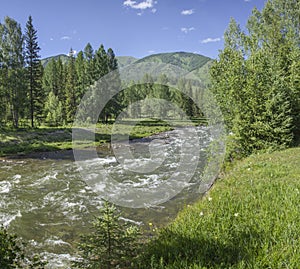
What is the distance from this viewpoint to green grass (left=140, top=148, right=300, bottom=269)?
132 inches

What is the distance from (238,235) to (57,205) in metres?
9.79

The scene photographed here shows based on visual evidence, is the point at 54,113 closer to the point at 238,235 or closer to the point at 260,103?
the point at 260,103

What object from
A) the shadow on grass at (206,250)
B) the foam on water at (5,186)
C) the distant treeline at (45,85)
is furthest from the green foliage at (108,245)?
the distant treeline at (45,85)

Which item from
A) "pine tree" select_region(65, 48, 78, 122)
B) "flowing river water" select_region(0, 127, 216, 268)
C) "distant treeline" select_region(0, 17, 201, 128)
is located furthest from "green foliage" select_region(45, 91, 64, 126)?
"flowing river water" select_region(0, 127, 216, 268)

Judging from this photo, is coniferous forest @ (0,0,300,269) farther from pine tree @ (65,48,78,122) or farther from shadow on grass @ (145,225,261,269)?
pine tree @ (65,48,78,122)

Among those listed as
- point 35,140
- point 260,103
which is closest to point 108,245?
point 260,103

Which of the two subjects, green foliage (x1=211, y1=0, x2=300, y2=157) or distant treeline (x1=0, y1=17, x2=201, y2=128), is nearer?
green foliage (x1=211, y1=0, x2=300, y2=157)

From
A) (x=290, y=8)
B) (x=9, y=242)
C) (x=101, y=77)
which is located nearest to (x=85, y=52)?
(x=101, y=77)

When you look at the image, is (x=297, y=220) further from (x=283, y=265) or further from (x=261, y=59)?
(x=261, y=59)

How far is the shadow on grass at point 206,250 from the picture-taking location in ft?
11.1

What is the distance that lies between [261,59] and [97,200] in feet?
38.9

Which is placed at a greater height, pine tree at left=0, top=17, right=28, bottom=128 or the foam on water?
pine tree at left=0, top=17, right=28, bottom=128

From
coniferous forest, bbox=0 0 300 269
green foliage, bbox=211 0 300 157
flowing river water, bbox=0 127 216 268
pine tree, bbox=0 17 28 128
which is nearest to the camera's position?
coniferous forest, bbox=0 0 300 269

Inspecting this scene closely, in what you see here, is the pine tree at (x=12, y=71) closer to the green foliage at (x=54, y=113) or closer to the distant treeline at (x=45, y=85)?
the distant treeline at (x=45, y=85)
